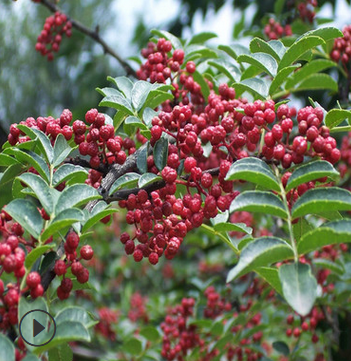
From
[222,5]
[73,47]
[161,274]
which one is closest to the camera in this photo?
[222,5]

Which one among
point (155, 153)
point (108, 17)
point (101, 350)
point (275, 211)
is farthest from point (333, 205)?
point (108, 17)

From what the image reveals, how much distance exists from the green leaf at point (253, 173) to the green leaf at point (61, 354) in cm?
58

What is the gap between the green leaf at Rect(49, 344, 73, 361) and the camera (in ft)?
3.93

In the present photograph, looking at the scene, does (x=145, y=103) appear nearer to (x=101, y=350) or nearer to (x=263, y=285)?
(x=263, y=285)

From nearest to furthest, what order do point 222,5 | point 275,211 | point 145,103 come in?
1. point 275,211
2. point 145,103
3. point 222,5

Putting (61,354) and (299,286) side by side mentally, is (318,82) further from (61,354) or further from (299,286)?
(61,354)

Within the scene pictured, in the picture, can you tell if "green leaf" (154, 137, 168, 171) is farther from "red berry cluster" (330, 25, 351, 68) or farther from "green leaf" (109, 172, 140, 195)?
"red berry cluster" (330, 25, 351, 68)

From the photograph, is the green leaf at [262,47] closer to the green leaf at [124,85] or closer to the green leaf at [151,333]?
the green leaf at [124,85]

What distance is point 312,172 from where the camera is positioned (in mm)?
1080

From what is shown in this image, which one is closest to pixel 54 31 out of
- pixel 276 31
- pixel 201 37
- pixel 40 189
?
pixel 201 37

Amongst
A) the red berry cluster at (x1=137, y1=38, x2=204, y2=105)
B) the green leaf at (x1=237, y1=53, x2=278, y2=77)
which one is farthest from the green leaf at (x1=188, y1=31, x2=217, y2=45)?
the green leaf at (x1=237, y1=53, x2=278, y2=77)

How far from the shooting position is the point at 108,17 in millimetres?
14305

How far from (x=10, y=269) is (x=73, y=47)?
377 centimetres

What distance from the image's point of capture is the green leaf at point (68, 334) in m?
0.87
